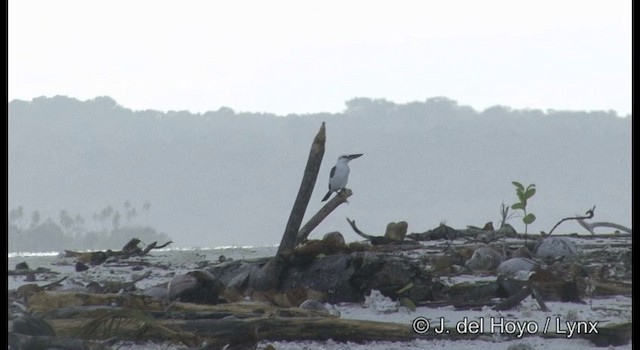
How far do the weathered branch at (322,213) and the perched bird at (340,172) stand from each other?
239cm

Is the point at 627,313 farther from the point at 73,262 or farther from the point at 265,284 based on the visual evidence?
the point at 73,262

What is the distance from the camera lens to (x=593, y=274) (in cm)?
854

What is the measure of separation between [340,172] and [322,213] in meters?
2.52

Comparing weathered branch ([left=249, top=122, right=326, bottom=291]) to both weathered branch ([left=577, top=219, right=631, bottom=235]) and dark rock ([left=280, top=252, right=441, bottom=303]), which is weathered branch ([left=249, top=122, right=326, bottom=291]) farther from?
weathered branch ([left=577, top=219, right=631, bottom=235])

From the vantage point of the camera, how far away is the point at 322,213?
9453mm

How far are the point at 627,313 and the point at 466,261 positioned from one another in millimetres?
3115

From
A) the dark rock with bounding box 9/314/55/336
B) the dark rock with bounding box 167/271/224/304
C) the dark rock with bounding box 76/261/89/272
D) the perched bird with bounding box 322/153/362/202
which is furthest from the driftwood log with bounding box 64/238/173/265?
the dark rock with bounding box 9/314/55/336

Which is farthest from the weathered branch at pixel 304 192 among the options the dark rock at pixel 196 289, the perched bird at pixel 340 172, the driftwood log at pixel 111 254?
the driftwood log at pixel 111 254

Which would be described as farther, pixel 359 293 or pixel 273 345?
pixel 359 293

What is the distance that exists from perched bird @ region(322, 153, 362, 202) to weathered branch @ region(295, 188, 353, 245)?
239 centimetres

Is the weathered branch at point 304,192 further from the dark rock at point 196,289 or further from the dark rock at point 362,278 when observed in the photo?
the dark rock at point 196,289

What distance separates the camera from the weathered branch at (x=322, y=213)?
9.36m

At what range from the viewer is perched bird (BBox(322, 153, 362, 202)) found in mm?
11914
